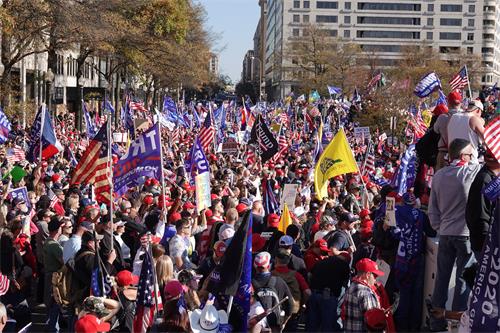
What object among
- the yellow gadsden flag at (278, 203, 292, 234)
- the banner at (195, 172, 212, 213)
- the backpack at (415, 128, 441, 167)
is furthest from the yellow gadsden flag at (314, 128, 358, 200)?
the backpack at (415, 128, 441, 167)

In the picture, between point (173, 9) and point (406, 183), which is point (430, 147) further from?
point (173, 9)

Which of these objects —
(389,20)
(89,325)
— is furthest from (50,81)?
(389,20)

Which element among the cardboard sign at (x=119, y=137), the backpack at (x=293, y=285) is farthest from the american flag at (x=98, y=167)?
the cardboard sign at (x=119, y=137)

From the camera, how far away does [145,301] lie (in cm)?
705

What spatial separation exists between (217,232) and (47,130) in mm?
9033

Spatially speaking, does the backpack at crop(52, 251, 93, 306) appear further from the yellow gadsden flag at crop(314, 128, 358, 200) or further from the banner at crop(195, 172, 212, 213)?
the yellow gadsden flag at crop(314, 128, 358, 200)

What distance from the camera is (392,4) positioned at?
136375 millimetres

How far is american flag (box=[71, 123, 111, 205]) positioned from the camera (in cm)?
1139

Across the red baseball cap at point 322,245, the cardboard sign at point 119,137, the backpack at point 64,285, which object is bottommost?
the backpack at point 64,285

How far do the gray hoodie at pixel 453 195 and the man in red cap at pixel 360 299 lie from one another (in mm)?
868

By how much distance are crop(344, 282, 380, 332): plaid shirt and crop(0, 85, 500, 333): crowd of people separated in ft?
0.03

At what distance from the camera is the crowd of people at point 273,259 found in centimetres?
632

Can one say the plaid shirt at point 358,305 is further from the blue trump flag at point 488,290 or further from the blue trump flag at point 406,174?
the blue trump flag at point 406,174

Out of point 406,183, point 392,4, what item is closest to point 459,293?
point 406,183
